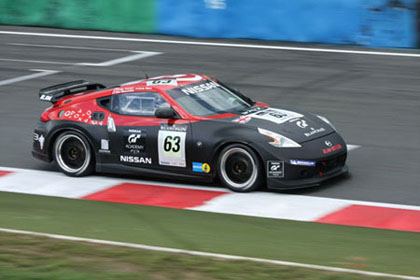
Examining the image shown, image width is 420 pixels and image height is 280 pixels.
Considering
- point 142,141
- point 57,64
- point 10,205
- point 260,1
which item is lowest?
point 10,205

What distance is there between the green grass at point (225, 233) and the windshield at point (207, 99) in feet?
5.26

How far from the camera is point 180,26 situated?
24031mm

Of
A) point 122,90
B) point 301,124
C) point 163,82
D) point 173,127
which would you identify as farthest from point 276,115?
point 122,90

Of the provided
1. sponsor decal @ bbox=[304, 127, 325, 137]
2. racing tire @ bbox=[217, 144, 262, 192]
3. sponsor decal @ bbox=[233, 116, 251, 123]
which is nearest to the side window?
sponsor decal @ bbox=[233, 116, 251, 123]

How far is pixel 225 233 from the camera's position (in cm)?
893

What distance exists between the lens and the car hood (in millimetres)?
10719

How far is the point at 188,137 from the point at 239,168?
0.77 metres

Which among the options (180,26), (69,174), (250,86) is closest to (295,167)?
(69,174)

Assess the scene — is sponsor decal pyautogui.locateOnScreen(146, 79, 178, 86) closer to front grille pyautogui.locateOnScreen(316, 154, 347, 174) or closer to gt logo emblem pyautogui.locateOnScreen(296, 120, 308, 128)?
gt logo emblem pyautogui.locateOnScreen(296, 120, 308, 128)

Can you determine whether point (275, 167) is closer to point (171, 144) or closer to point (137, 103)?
point (171, 144)

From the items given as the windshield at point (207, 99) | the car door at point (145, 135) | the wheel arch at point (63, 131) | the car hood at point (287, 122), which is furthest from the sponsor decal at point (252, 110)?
the wheel arch at point (63, 131)

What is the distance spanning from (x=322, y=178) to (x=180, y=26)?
46.0 feet

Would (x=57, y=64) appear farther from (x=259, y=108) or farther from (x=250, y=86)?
(x=259, y=108)

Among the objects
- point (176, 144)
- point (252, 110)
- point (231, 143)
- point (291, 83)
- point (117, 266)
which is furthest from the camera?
point (291, 83)
